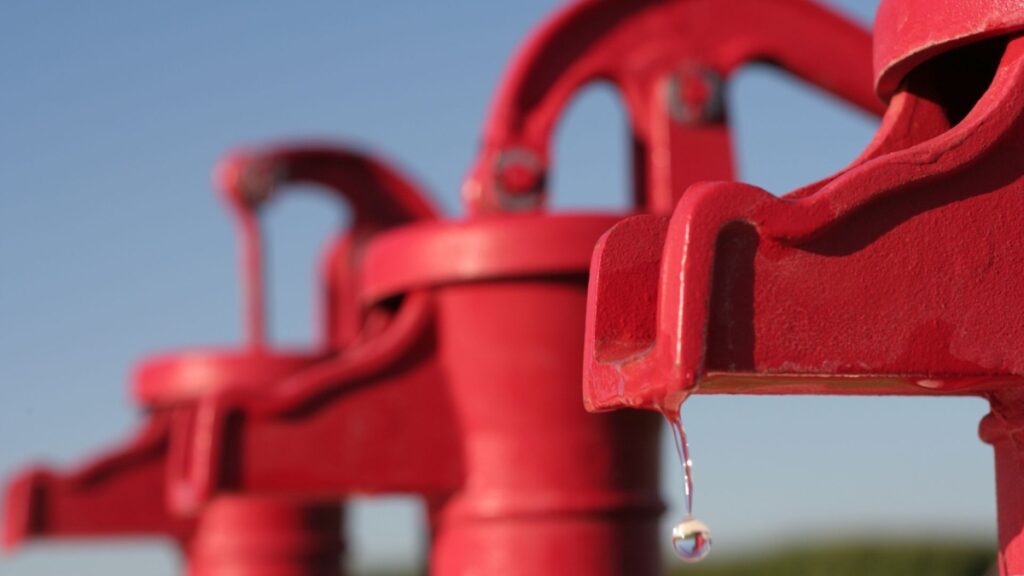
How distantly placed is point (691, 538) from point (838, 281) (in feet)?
1.22

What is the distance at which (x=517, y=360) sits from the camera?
320 centimetres

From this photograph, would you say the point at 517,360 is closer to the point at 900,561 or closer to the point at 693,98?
the point at 693,98

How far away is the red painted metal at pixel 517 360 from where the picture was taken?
123 inches

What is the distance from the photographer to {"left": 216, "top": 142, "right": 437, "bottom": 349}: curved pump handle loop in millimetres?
5070

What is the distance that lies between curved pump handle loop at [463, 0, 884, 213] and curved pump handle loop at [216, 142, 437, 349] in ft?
5.89

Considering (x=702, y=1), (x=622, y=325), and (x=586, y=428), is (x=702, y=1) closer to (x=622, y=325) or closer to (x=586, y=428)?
(x=586, y=428)

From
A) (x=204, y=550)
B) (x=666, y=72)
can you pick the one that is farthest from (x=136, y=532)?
(x=666, y=72)

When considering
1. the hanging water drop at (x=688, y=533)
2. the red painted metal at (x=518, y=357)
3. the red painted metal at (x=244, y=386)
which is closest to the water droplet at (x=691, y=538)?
the hanging water drop at (x=688, y=533)

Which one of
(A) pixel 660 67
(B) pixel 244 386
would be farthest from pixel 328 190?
(A) pixel 660 67

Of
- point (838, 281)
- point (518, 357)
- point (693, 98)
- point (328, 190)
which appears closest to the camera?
point (838, 281)

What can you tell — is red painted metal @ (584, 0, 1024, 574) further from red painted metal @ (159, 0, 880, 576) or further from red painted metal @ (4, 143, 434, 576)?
red painted metal @ (4, 143, 434, 576)

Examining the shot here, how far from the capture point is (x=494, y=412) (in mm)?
3236

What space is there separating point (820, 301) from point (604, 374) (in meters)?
0.23

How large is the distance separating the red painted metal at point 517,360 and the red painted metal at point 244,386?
3.18 ft
